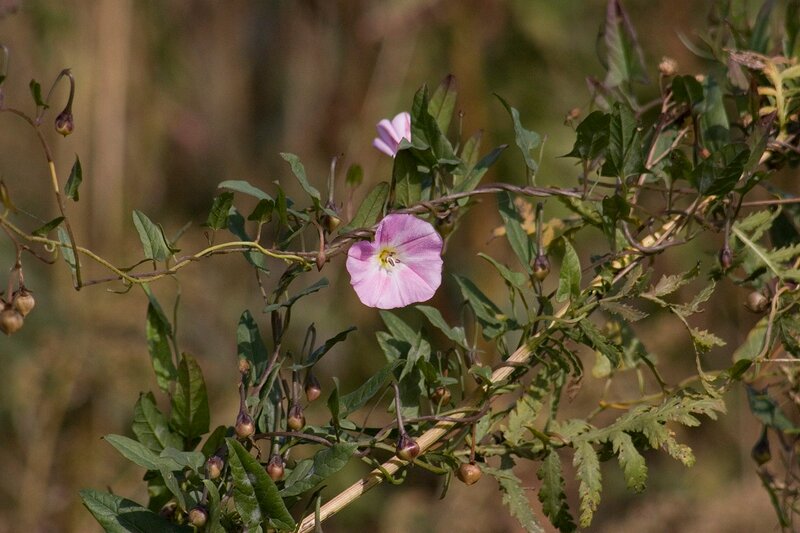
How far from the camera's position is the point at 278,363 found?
2.02 ft

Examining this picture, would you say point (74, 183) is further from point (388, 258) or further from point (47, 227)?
point (388, 258)

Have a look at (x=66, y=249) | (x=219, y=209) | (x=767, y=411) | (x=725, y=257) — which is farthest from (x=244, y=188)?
(x=767, y=411)

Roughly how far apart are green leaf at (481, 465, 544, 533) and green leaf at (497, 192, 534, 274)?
0.51ft

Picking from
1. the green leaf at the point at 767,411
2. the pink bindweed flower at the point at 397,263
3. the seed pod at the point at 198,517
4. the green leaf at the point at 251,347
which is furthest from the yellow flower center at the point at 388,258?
the green leaf at the point at 767,411

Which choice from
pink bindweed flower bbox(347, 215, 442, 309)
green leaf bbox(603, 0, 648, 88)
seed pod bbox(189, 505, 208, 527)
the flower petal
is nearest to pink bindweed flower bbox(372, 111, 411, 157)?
the flower petal

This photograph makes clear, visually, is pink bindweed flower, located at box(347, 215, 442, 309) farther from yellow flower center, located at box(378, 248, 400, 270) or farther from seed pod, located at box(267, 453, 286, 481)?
seed pod, located at box(267, 453, 286, 481)

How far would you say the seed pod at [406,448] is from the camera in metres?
0.57

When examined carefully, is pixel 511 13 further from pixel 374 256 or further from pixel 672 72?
pixel 374 256

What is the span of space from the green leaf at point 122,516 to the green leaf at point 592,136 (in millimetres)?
377

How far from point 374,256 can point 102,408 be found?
1.52 m

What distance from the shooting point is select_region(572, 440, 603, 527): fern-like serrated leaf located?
61 centimetres

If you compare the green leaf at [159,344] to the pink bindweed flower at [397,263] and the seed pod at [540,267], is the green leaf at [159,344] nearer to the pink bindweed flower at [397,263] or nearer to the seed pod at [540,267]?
the pink bindweed flower at [397,263]

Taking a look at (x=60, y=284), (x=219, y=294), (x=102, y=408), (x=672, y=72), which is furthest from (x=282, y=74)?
(x=672, y=72)

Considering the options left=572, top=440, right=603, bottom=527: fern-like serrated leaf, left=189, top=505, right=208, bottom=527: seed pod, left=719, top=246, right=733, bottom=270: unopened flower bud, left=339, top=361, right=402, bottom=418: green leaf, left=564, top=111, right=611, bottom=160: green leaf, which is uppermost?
left=564, top=111, right=611, bottom=160: green leaf
